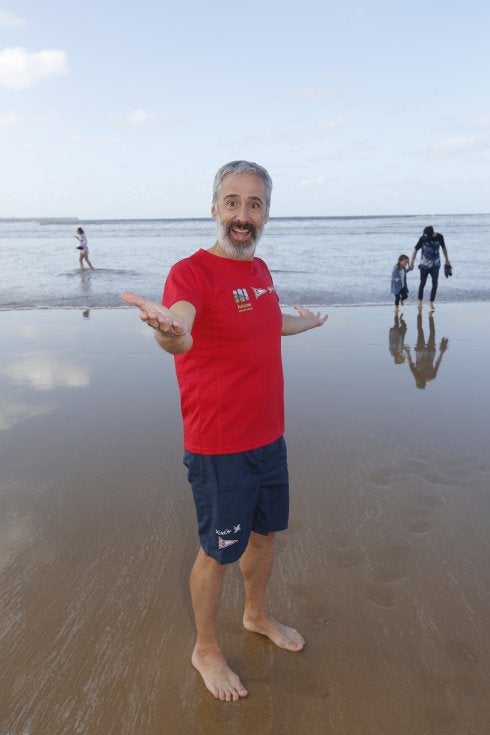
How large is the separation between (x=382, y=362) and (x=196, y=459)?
5.07 meters

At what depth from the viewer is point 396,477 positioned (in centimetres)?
379

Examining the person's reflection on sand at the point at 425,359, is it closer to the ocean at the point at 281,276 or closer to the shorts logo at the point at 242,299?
the ocean at the point at 281,276

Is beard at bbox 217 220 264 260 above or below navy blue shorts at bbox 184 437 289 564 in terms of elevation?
above

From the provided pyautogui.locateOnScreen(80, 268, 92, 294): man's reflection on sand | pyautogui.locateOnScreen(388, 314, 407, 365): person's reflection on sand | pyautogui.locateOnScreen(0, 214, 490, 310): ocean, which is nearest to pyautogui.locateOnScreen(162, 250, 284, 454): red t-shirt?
pyautogui.locateOnScreen(388, 314, 407, 365): person's reflection on sand

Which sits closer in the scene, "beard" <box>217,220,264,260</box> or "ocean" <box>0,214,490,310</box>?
"beard" <box>217,220,264,260</box>

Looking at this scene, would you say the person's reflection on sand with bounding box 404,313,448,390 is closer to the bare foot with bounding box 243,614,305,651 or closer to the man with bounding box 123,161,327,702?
the bare foot with bounding box 243,614,305,651

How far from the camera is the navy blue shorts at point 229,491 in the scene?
204 cm

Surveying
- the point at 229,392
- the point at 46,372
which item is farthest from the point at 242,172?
the point at 46,372

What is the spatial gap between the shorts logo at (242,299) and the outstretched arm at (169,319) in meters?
0.22

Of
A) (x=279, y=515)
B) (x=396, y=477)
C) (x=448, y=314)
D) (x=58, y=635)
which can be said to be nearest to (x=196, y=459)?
(x=279, y=515)

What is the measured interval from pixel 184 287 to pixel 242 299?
259 millimetres

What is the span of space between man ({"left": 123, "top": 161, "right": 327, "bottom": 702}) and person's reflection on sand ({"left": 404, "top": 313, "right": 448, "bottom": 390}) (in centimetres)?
405

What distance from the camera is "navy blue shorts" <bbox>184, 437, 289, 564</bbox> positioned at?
204 centimetres

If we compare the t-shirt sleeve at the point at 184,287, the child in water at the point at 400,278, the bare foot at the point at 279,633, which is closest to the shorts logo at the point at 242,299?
the t-shirt sleeve at the point at 184,287
